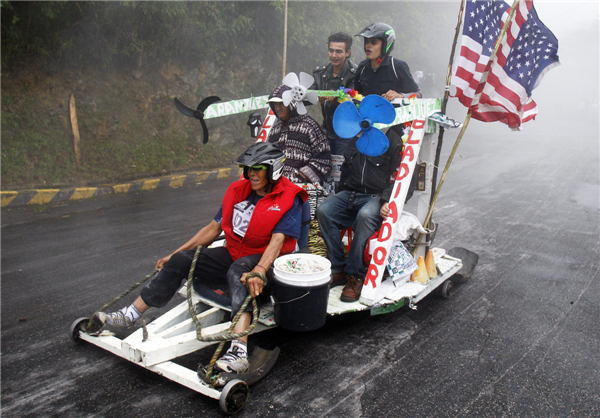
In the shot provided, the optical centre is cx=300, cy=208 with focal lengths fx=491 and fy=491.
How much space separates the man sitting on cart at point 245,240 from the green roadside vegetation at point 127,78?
725 centimetres

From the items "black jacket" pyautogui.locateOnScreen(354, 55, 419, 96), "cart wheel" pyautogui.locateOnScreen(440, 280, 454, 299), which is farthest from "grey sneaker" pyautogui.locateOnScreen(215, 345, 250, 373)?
"black jacket" pyautogui.locateOnScreen(354, 55, 419, 96)

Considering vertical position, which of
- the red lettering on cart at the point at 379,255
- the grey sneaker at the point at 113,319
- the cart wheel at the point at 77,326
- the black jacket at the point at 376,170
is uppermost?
the black jacket at the point at 376,170

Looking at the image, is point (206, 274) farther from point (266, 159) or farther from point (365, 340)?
point (365, 340)

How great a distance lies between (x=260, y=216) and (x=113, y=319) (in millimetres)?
1312

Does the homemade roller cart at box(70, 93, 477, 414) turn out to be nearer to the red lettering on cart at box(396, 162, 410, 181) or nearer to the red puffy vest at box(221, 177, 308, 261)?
the red lettering on cart at box(396, 162, 410, 181)

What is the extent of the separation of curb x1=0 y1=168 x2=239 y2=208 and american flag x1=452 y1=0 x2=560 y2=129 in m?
7.64

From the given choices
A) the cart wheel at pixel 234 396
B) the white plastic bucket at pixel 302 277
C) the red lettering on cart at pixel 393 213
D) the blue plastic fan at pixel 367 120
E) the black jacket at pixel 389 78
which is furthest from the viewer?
the black jacket at pixel 389 78

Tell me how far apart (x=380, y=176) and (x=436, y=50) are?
2745cm

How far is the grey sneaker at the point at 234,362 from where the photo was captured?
3109 mm

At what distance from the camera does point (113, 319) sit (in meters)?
3.60

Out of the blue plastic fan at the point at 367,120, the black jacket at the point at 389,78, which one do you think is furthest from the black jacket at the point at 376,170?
the black jacket at the point at 389,78

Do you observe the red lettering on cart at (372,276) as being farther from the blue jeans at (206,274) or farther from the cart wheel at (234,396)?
the cart wheel at (234,396)

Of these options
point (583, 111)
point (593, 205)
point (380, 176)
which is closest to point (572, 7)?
point (583, 111)

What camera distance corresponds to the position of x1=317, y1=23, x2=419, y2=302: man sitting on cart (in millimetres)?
4254
